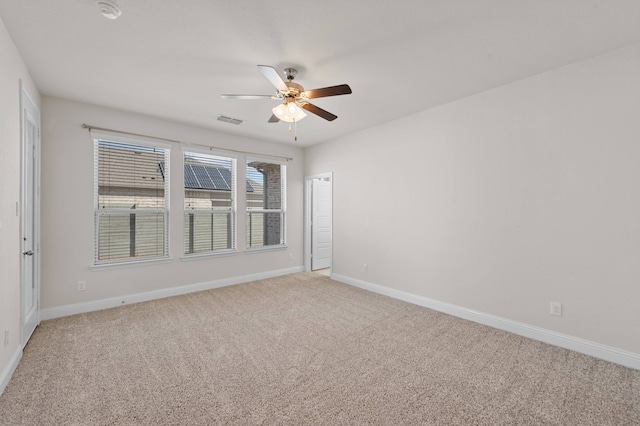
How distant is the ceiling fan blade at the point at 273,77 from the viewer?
2.21m

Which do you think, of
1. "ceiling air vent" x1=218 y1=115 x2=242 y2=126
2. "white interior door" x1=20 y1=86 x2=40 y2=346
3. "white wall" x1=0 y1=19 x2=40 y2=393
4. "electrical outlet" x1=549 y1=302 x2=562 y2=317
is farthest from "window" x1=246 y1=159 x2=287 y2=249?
"electrical outlet" x1=549 y1=302 x2=562 y2=317

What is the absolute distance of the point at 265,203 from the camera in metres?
5.65

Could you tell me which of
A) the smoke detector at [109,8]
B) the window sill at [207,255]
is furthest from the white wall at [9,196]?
the window sill at [207,255]

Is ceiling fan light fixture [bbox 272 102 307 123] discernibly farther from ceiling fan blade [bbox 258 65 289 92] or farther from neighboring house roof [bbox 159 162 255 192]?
neighboring house roof [bbox 159 162 255 192]

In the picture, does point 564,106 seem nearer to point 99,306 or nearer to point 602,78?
point 602,78

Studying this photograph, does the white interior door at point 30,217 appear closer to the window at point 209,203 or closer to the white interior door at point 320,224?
the window at point 209,203

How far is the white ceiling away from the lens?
1.96 meters

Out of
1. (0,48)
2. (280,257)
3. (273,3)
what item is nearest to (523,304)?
(273,3)

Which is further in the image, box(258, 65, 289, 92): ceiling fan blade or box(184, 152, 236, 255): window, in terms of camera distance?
box(184, 152, 236, 255): window

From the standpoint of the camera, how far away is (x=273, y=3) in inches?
75.0

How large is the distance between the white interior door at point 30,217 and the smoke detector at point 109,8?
5.01 feet

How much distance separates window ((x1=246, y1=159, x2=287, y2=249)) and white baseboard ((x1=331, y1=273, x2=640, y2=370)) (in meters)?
2.55

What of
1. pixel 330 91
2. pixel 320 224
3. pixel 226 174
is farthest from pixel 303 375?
pixel 320 224

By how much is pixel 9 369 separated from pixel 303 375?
7.40ft
